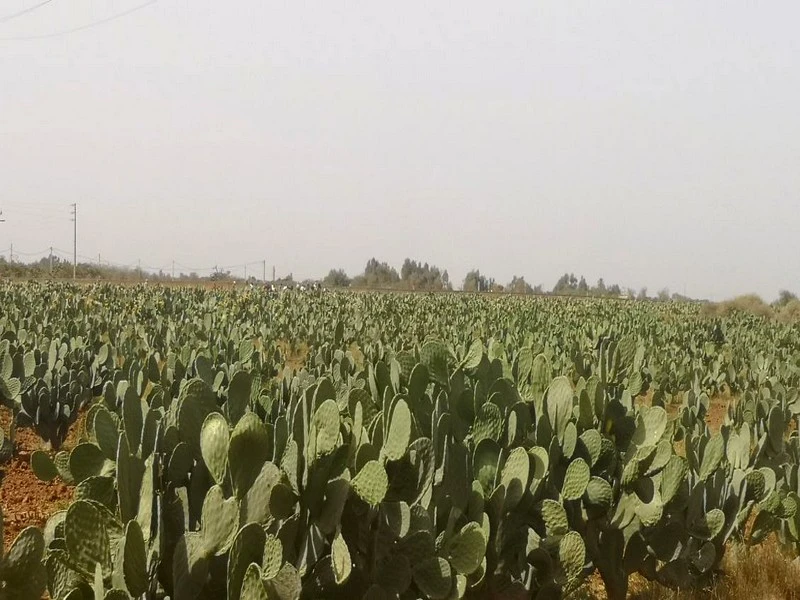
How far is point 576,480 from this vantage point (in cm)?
280

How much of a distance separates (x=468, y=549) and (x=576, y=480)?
2.32 feet

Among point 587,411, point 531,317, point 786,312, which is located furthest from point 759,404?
point 786,312

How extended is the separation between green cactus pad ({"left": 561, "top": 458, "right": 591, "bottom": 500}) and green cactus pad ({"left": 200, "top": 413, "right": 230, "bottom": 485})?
1.38m

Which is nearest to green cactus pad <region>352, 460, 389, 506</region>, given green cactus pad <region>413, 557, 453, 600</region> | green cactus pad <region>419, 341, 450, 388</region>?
green cactus pad <region>413, 557, 453, 600</region>

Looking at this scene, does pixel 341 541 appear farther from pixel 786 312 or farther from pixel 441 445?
pixel 786 312

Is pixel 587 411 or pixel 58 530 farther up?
pixel 587 411

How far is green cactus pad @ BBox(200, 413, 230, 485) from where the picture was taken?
219cm

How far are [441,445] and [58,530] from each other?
53.6 inches

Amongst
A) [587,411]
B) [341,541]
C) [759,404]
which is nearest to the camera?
[341,541]

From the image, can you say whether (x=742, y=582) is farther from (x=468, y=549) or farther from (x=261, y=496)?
(x=261, y=496)

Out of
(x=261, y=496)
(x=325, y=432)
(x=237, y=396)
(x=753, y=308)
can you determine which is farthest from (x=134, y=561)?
(x=753, y=308)

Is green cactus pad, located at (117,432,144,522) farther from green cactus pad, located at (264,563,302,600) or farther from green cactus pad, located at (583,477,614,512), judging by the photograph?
green cactus pad, located at (583,477,614,512)

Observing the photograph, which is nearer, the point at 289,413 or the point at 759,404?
the point at 289,413

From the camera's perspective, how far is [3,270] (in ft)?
140
